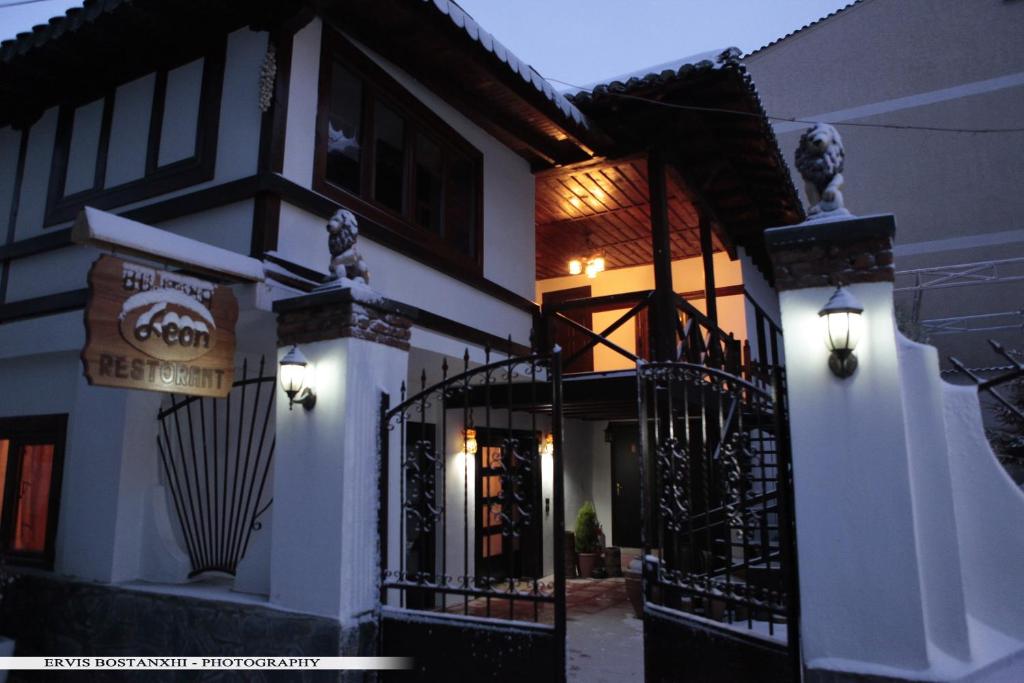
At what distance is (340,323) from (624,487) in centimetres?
1105

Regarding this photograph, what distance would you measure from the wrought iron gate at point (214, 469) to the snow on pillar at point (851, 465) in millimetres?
4250

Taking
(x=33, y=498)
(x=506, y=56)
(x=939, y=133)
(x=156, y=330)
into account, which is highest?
(x=939, y=133)

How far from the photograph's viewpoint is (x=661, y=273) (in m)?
8.04

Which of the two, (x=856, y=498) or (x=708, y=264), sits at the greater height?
(x=708, y=264)

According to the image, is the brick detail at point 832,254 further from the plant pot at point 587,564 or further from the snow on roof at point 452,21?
the plant pot at point 587,564

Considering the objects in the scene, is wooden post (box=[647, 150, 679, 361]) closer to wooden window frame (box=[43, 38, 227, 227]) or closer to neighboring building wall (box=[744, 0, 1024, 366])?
wooden window frame (box=[43, 38, 227, 227])

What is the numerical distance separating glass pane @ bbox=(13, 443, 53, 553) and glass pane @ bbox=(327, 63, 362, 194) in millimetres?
4176

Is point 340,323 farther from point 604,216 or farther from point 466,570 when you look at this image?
point 604,216

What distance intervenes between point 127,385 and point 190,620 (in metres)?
2.12

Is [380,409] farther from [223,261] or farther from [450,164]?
[450,164]

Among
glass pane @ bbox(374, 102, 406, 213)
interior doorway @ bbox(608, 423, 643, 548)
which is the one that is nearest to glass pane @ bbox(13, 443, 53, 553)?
glass pane @ bbox(374, 102, 406, 213)

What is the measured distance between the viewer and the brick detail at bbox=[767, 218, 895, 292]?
358 centimetres

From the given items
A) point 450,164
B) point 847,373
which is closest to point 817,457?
point 847,373

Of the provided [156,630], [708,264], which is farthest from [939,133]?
[156,630]
